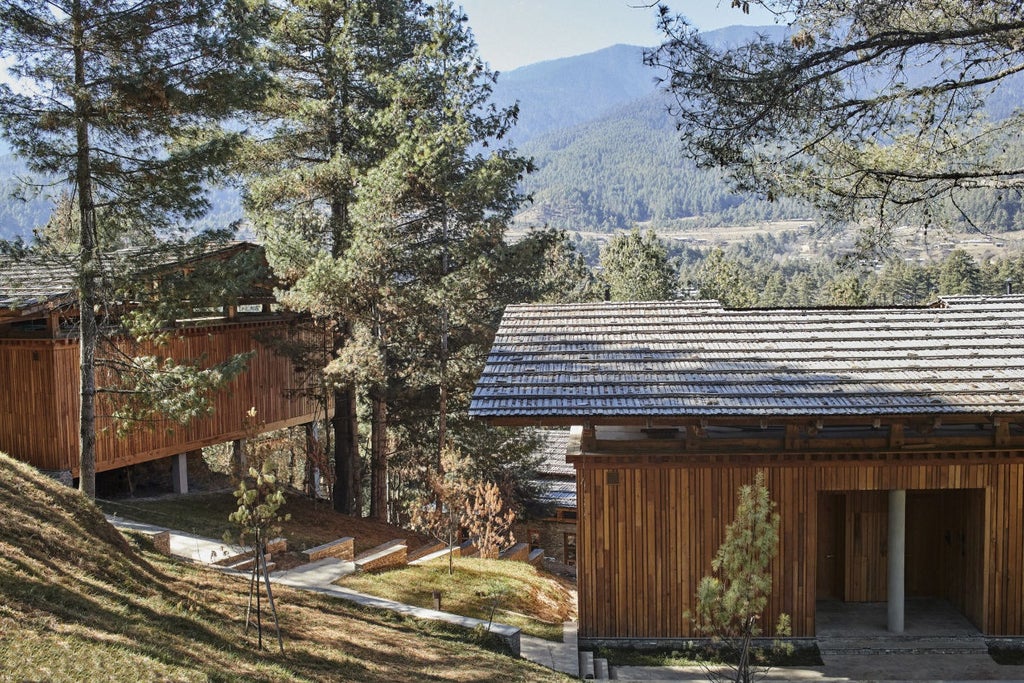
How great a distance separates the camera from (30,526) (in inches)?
312

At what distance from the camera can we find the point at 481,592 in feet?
37.5

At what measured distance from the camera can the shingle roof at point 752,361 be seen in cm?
863

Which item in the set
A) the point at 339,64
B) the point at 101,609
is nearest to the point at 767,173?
the point at 101,609

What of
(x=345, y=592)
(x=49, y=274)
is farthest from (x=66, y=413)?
(x=345, y=592)

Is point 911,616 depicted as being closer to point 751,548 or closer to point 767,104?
point 751,548

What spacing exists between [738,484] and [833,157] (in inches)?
137

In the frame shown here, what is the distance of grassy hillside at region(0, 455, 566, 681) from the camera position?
575 centimetres

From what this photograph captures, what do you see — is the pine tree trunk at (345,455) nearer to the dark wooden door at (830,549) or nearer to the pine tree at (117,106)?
the pine tree at (117,106)

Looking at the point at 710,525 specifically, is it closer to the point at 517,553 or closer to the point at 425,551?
the point at 425,551

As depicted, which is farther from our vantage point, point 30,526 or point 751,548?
point 30,526

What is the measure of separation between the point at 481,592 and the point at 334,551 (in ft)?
8.26

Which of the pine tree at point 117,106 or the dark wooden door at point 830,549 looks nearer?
the pine tree at point 117,106

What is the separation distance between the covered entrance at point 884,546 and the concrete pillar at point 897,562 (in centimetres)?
60

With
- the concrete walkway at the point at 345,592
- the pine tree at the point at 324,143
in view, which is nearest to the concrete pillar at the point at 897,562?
the concrete walkway at the point at 345,592
